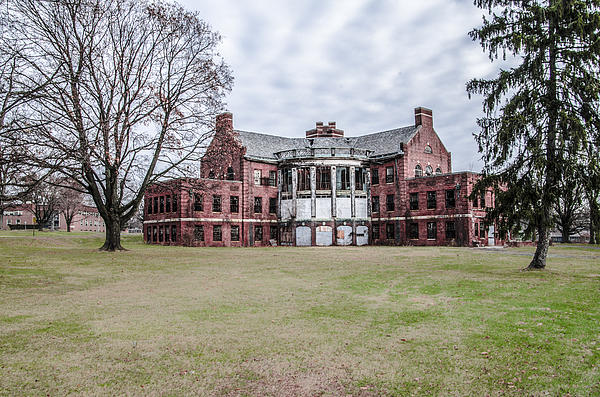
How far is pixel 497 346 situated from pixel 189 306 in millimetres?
7347

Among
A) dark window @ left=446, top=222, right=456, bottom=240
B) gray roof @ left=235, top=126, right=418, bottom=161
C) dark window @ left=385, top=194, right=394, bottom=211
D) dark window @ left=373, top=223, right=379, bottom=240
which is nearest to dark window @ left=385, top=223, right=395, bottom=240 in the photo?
dark window @ left=373, top=223, right=379, bottom=240

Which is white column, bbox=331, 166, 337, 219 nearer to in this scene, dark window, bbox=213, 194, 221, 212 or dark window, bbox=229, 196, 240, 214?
dark window, bbox=229, 196, 240, 214

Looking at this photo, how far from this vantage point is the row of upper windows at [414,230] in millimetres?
44156

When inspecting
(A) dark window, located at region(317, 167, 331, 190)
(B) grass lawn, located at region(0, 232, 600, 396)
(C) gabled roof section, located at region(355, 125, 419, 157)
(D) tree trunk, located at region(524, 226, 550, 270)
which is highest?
(C) gabled roof section, located at region(355, 125, 419, 157)

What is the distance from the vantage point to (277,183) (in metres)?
52.2

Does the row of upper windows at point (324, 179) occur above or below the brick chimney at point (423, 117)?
below

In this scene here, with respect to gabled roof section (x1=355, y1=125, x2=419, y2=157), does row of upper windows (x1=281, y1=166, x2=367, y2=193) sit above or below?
below

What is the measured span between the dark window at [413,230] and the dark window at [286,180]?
14.3 metres

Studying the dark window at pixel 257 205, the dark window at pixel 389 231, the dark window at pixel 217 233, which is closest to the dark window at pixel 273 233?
the dark window at pixel 257 205

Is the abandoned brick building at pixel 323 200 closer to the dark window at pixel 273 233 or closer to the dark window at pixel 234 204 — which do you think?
the dark window at pixel 234 204

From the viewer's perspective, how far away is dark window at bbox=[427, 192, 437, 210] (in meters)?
45.7

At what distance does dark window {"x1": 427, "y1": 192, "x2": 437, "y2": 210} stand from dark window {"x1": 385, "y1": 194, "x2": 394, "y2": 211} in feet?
15.1

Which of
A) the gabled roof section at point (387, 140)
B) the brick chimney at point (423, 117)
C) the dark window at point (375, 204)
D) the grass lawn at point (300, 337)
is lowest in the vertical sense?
the grass lawn at point (300, 337)

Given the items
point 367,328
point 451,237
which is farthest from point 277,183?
point 367,328
